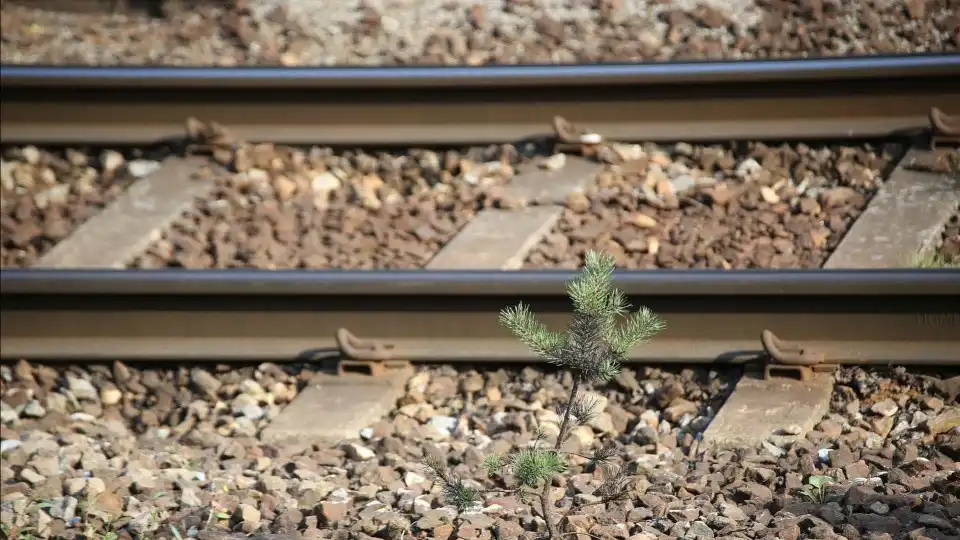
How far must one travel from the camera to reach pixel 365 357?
5.09 m

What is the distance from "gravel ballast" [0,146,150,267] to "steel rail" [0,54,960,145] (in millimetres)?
97

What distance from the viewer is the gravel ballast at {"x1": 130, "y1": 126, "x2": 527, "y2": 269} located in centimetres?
580

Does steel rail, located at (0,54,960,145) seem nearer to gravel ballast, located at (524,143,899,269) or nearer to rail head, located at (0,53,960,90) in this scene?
rail head, located at (0,53,960,90)

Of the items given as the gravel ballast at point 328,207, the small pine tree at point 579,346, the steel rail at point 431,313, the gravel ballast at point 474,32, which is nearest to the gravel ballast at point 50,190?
the gravel ballast at point 328,207

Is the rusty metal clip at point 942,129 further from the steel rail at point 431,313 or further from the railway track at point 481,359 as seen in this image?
the steel rail at point 431,313

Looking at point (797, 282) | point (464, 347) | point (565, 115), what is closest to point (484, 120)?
point (565, 115)

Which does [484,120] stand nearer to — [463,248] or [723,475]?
[463,248]

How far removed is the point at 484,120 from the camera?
6.48m

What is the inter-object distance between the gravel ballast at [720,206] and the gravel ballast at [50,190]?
217cm

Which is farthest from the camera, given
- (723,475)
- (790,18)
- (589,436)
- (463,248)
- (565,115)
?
(790,18)

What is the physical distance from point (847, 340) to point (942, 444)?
2.39ft

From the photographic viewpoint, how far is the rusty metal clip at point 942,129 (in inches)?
228

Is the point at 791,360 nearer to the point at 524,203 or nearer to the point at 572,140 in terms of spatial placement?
the point at 524,203

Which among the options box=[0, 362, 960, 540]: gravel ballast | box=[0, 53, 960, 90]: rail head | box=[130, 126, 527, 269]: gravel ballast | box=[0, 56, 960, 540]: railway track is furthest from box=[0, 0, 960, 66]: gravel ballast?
box=[0, 362, 960, 540]: gravel ballast
